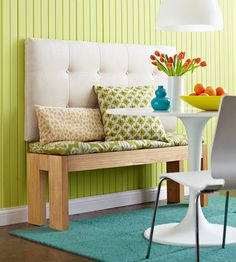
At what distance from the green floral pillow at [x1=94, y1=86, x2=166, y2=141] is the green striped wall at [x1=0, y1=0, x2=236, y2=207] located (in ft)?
1.39

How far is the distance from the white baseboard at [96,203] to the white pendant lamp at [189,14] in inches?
57.6

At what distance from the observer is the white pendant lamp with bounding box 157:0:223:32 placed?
3.83m

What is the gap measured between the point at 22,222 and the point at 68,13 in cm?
155

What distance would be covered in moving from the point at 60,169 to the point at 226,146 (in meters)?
1.40

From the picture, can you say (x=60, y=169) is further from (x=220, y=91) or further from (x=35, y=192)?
(x=220, y=91)

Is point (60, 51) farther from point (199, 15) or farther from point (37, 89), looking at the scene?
point (199, 15)

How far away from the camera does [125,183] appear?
4891mm

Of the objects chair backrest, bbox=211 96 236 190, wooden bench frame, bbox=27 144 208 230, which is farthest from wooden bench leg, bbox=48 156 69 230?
chair backrest, bbox=211 96 236 190

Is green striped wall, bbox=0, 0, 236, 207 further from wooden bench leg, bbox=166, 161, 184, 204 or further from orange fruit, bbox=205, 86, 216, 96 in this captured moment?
orange fruit, bbox=205, 86, 216, 96

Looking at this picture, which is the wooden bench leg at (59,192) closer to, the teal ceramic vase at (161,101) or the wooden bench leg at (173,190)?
the teal ceramic vase at (161,101)

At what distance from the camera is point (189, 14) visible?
3.83 m

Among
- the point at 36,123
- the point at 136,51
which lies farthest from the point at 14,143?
the point at 136,51

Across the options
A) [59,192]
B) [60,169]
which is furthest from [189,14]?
[59,192]

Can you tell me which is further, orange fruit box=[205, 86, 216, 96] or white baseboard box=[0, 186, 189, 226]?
white baseboard box=[0, 186, 189, 226]
